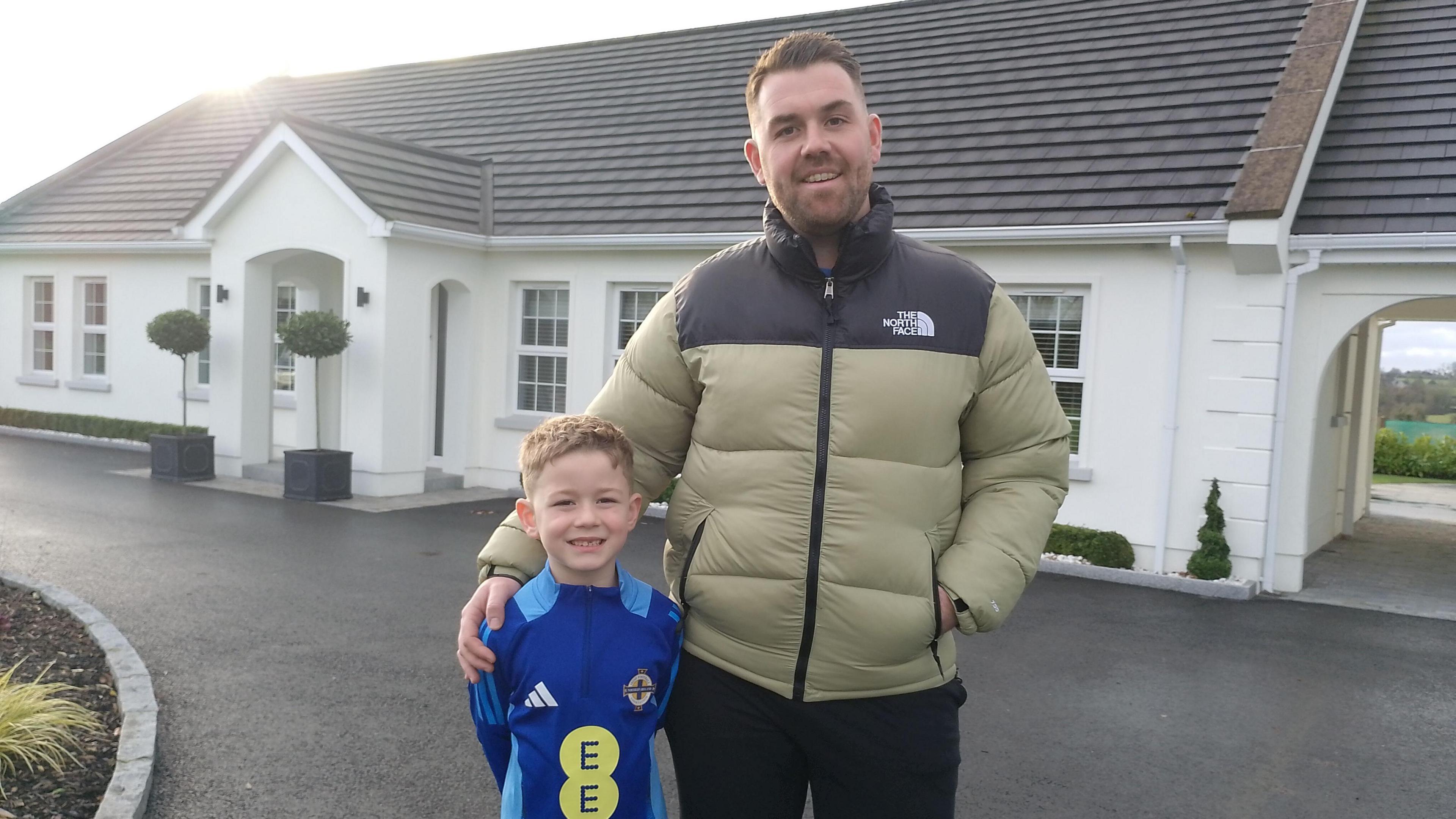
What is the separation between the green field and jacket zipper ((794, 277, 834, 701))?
20.3 metres

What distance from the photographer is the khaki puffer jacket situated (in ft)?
7.00

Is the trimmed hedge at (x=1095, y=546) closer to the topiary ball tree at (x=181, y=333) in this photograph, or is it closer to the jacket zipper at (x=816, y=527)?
the jacket zipper at (x=816, y=527)

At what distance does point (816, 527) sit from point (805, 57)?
962 mm

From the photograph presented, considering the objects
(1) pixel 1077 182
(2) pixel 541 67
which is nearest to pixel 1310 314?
(1) pixel 1077 182

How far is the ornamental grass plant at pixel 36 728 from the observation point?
3.97 meters

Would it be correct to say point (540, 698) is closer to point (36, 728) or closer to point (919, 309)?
point (919, 309)

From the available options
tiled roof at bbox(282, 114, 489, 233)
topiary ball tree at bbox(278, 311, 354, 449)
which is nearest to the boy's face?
→ topiary ball tree at bbox(278, 311, 354, 449)

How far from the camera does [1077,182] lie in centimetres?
988

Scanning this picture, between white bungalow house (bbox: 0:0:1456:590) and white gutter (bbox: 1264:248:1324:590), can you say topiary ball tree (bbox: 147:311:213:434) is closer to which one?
white bungalow house (bbox: 0:0:1456:590)

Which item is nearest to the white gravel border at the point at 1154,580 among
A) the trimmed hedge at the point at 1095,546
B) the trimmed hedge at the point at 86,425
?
the trimmed hedge at the point at 1095,546

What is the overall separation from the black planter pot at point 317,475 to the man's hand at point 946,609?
1009cm

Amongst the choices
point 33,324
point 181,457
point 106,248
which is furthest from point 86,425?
point 181,457

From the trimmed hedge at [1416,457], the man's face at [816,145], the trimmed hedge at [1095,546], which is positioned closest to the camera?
the man's face at [816,145]

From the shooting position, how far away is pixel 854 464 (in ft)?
7.02
